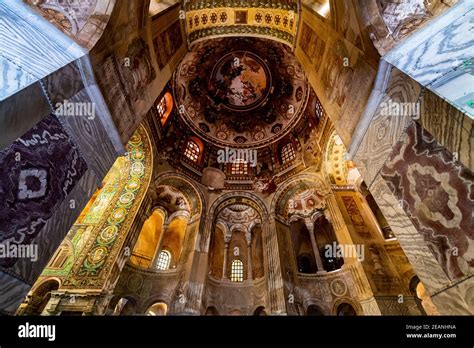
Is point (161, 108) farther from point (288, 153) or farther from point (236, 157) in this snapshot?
point (288, 153)

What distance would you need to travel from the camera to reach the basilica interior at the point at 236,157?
103 inches

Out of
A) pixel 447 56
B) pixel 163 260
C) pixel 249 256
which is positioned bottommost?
pixel 447 56

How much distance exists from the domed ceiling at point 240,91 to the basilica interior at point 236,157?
0.11 meters

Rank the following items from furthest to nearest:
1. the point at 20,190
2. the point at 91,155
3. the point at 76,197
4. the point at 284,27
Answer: the point at 284,27, the point at 91,155, the point at 76,197, the point at 20,190

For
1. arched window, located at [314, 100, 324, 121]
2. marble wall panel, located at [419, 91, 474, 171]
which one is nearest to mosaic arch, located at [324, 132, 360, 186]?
arched window, located at [314, 100, 324, 121]

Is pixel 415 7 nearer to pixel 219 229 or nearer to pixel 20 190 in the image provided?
pixel 20 190

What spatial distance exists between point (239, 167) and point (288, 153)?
11.7ft

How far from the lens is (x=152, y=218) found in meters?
14.4

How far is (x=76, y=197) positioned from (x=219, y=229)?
1176cm

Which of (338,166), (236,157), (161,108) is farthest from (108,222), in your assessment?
(338,166)

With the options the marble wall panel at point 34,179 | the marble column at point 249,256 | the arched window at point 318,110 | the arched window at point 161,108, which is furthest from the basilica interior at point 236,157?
the arched window at point 161,108

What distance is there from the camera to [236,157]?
15805mm
